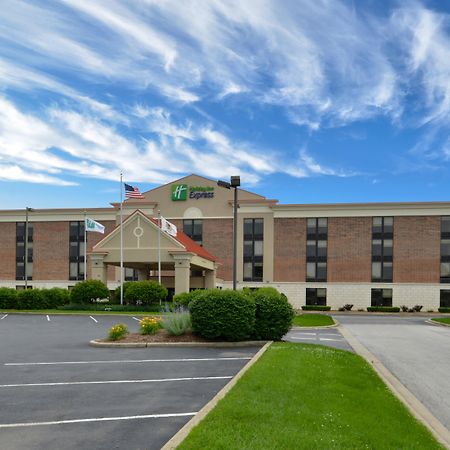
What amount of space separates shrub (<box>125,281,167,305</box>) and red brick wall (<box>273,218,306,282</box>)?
19.1 m

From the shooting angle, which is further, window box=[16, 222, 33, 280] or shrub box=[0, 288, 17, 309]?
window box=[16, 222, 33, 280]

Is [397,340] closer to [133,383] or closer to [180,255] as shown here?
[133,383]

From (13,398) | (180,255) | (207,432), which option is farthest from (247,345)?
(180,255)

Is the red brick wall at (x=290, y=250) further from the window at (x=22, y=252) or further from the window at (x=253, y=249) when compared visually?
the window at (x=22, y=252)

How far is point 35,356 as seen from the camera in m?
14.5

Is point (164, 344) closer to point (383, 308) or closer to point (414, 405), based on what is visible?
point (414, 405)

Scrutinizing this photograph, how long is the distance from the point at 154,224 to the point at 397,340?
84.5 ft

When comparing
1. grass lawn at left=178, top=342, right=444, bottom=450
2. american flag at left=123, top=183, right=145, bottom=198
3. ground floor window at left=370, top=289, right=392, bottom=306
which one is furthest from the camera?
ground floor window at left=370, top=289, right=392, bottom=306

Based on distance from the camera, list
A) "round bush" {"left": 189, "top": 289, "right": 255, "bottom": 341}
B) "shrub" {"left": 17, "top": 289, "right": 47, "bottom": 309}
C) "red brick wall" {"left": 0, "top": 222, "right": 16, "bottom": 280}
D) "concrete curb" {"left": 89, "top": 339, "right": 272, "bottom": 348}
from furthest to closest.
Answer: "red brick wall" {"left": 0, "top": 222, "right": 16, "bottom": 280}
"shrub" {"left": 17, "top": 289, "right": 47, "bottom": 309}
"round bush" {"left": 189, "top": 289, "right": 255, "bottom": 341}
"concrete curb" {"left": 89, "top": 339, "right": 272, "bottom": 348}

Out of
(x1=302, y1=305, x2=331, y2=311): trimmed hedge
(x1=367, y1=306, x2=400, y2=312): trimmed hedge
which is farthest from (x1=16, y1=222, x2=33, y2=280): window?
(x1=367, y1=306, x2=400, y2=312): trimmed hedge

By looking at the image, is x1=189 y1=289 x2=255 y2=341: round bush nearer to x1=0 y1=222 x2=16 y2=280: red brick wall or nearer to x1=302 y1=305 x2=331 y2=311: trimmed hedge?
x1=302 y1=305 x2=331 y2=311: trimmed hedge

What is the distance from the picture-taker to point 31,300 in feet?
136

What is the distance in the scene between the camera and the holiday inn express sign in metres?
57.4

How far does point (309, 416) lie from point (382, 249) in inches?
1950
